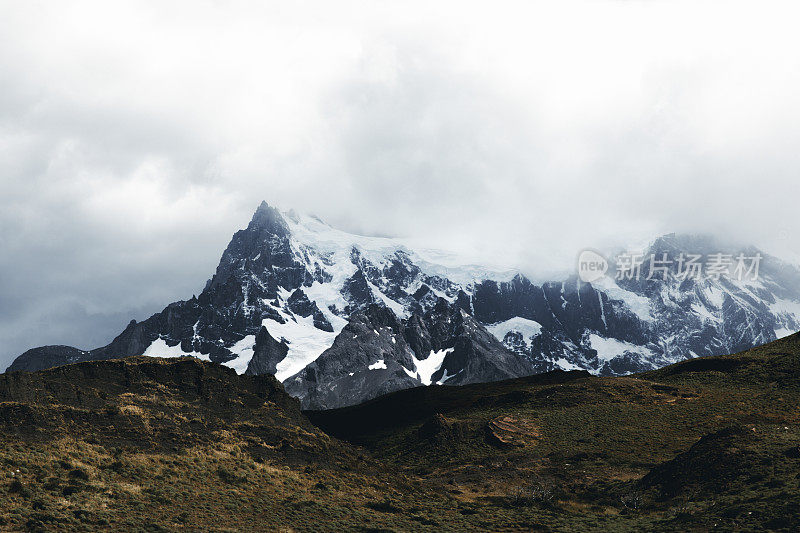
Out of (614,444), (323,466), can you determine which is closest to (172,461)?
(323,466)

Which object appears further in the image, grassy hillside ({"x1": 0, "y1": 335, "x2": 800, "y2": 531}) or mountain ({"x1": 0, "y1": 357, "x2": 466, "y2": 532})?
grassy hillside ({"x1": 0, "y1": 335, "x2": 800, "y2": 531})

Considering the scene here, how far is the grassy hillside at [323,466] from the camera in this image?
1981 inches

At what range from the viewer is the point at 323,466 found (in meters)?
66.1

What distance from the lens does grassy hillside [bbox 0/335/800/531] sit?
50312mm

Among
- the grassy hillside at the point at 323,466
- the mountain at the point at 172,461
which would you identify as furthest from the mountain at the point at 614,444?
the mountain at the point at 172,461

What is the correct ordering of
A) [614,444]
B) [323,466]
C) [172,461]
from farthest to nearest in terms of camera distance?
[614,444], [323,466], [172,461]

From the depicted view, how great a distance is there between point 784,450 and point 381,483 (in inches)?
1440

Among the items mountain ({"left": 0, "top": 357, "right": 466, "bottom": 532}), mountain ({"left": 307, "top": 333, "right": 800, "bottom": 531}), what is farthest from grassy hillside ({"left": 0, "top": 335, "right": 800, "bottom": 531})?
mountain ({"left": 307, "top": 333, "right": 800, "bottom": 531})

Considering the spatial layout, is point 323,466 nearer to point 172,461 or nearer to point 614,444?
point 172,461

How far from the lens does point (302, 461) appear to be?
65812mm

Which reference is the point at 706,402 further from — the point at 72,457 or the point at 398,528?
the point at 72,457

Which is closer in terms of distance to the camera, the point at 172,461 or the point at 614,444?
the point at 172,461

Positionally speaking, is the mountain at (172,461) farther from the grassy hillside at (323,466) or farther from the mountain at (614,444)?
the mountain at (614,444)

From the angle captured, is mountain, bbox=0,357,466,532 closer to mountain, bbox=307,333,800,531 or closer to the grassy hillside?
the grassy hillside
